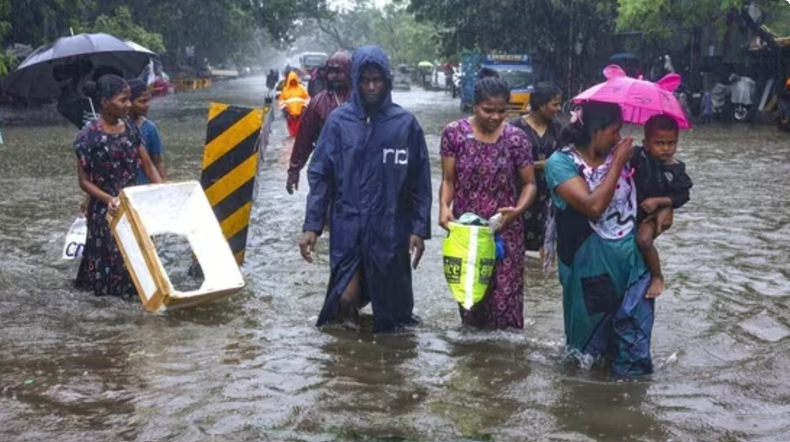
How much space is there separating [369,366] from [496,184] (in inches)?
46.9

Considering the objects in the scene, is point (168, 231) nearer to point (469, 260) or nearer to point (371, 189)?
point (371, 189)

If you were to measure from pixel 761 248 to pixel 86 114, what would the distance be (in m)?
5.78

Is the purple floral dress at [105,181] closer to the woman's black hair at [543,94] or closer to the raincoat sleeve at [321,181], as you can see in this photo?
the raincoat sleeve at [321,181]

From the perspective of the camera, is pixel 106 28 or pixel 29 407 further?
pixel 106 28

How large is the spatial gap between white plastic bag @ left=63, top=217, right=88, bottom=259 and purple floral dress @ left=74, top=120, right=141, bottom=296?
1.91ft

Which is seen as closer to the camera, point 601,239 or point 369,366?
point 601,239

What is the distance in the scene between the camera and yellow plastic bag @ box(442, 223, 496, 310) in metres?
5.26

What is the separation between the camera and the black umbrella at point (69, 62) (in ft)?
27.6

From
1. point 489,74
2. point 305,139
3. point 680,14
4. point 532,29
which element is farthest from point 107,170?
point 532,29

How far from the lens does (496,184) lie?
5461 millimetres

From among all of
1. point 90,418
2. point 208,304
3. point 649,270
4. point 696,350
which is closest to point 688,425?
point 649,270

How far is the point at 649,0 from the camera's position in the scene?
24.9 metres

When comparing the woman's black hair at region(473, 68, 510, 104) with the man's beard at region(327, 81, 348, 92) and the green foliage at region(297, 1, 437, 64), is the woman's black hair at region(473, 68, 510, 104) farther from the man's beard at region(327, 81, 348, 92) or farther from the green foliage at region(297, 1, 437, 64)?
the green foliage at region(297, 1, 437, 64)

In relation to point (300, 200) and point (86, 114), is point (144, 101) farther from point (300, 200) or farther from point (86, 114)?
point (300, 200)
